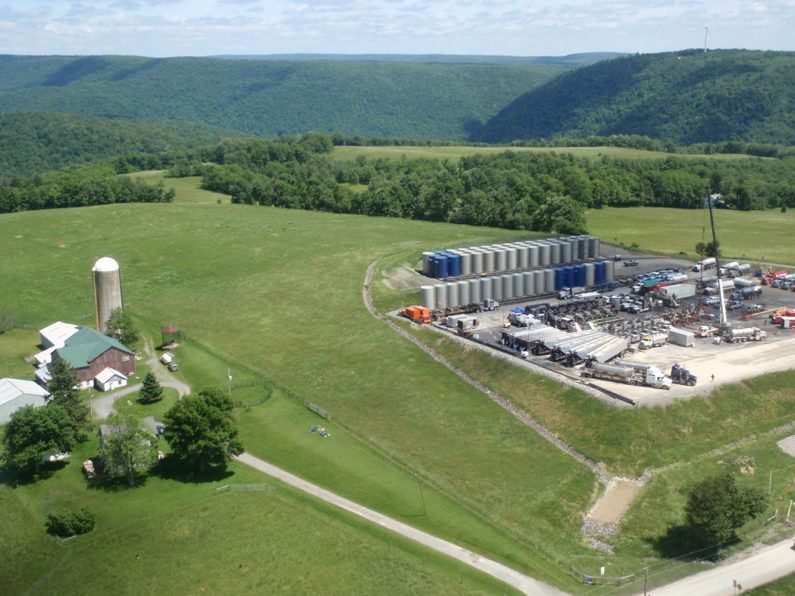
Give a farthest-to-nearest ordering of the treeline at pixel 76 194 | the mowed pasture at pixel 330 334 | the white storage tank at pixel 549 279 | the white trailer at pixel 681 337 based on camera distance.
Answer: the treeline at pixel 76 194 → the white storage tank at pixel 549 279 → the white trailer at pixel 681 337 → the mowed pasture at pixel 330 334

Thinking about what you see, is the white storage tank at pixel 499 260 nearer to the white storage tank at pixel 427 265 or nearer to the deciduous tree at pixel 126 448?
the white storage tank at pixel 427 265

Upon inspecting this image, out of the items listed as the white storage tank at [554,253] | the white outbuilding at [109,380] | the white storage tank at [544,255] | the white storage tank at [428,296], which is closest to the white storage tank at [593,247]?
the white storage tank at [554,253]

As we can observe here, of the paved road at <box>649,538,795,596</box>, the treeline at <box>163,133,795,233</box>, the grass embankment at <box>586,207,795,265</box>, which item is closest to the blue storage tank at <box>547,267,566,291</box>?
the grass embankment at <box>586,207,795,265</box>

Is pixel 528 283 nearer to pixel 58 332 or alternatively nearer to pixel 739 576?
pixel 739 576

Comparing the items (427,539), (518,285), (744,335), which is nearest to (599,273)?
(518,285)

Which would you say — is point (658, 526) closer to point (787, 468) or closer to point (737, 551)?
point (737, 551)

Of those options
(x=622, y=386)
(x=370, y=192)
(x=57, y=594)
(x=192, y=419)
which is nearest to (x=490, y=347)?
(x=622, y=386)

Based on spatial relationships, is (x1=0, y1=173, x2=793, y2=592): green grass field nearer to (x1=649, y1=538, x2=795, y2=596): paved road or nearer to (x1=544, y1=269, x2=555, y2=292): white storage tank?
(x1=649, y1=538, x2=795, y2=596): paved road
